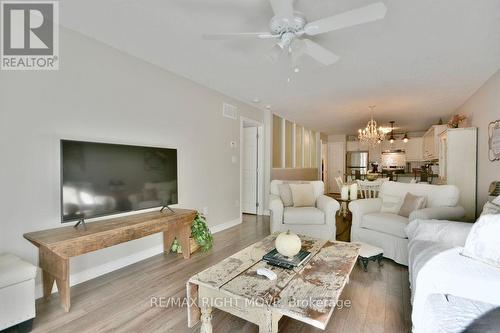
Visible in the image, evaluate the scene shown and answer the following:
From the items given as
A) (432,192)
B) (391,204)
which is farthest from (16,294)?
(432,192)

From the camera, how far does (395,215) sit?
3.10 meters

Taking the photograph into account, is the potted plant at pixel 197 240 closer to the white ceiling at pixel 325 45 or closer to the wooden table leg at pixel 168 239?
the wooden table leg at pixel 168 239

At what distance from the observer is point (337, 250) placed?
2064 mm

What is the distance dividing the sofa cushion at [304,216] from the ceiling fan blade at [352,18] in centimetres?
234

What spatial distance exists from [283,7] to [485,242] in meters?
2.07

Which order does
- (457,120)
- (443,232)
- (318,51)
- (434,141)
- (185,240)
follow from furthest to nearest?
(434,141) → (457,120) → (185,240) → (318,51) → (443,232)

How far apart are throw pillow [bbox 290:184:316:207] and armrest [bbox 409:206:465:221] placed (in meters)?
1.43

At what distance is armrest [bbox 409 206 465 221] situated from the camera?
2.59 meters

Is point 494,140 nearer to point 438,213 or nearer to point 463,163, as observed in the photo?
point 463,163

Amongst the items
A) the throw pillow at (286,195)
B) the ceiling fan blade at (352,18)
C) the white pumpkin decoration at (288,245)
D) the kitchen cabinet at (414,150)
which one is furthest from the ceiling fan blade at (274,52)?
the kitchen cabinet at (414,150)

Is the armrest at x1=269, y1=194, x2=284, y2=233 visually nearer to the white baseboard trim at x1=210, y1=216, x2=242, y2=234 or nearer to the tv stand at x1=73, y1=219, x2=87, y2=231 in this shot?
the white baseboard trim at x1=210, y1=216, x2=242, y2=234

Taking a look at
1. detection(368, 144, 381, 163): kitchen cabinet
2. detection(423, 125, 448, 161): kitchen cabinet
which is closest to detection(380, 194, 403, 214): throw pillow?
detection(423, 125, 448, 161): kitchen cabinet

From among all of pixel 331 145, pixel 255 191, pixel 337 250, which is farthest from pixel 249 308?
pixel 331 145

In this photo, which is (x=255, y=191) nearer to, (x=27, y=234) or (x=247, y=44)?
(x=247, y=44)
